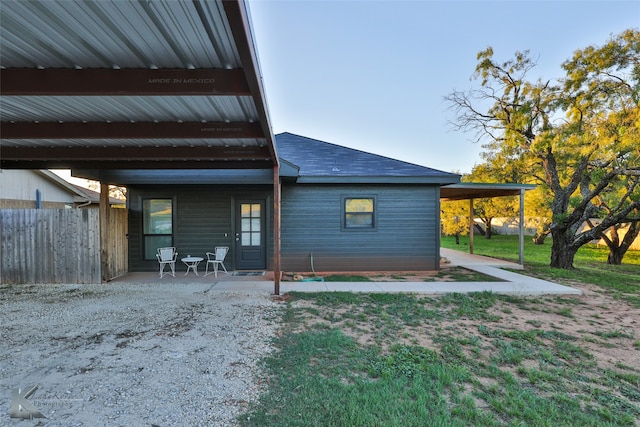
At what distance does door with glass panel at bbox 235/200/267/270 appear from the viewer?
25.7ft

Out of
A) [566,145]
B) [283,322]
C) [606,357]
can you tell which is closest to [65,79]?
[283,322]

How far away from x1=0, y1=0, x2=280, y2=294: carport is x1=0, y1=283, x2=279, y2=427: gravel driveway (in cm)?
262

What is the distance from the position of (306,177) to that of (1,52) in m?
5.47

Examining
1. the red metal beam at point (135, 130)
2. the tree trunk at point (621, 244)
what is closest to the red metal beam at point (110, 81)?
Result: the red metal beam at point (135, 130)

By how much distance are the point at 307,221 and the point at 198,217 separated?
Result: 2.96 metres

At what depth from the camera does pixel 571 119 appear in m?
8.06

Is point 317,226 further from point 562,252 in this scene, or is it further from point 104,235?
point 562,252

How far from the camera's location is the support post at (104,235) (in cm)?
644

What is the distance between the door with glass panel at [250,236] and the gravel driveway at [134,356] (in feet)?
8.07

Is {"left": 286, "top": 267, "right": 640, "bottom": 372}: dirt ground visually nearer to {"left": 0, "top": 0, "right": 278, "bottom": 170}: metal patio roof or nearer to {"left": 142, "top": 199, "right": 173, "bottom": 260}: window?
{"left": 0, "top": 0, "right": 278, "bottom": 170}: metal patio roof

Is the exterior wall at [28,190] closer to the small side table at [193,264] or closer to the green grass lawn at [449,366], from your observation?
the small side table at [193,264]

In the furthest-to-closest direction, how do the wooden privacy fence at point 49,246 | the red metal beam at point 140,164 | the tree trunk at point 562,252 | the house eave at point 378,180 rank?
the tree trunk at point 562,252, the house eave at point 378,180, the wooden privacy fence at point 49,246, the red metal beam at point 140,164

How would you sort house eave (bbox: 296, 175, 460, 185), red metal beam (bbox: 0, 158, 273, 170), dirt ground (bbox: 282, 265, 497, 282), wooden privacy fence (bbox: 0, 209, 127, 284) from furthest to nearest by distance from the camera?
1. house eave (bbox: 296, 175, 460, 185)
2. dirt ground (bbox: 282, 265, 497, 282)
3. wooden privacy fence (bbox: 0, 209, 127, 284)
4. red metal beam (bbox: 0, 158, 273, 170)

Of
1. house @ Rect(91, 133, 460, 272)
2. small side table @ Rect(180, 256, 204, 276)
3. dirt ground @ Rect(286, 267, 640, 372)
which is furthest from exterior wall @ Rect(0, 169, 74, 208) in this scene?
dirt ground @ Rect(286, 267, 640, 372)
